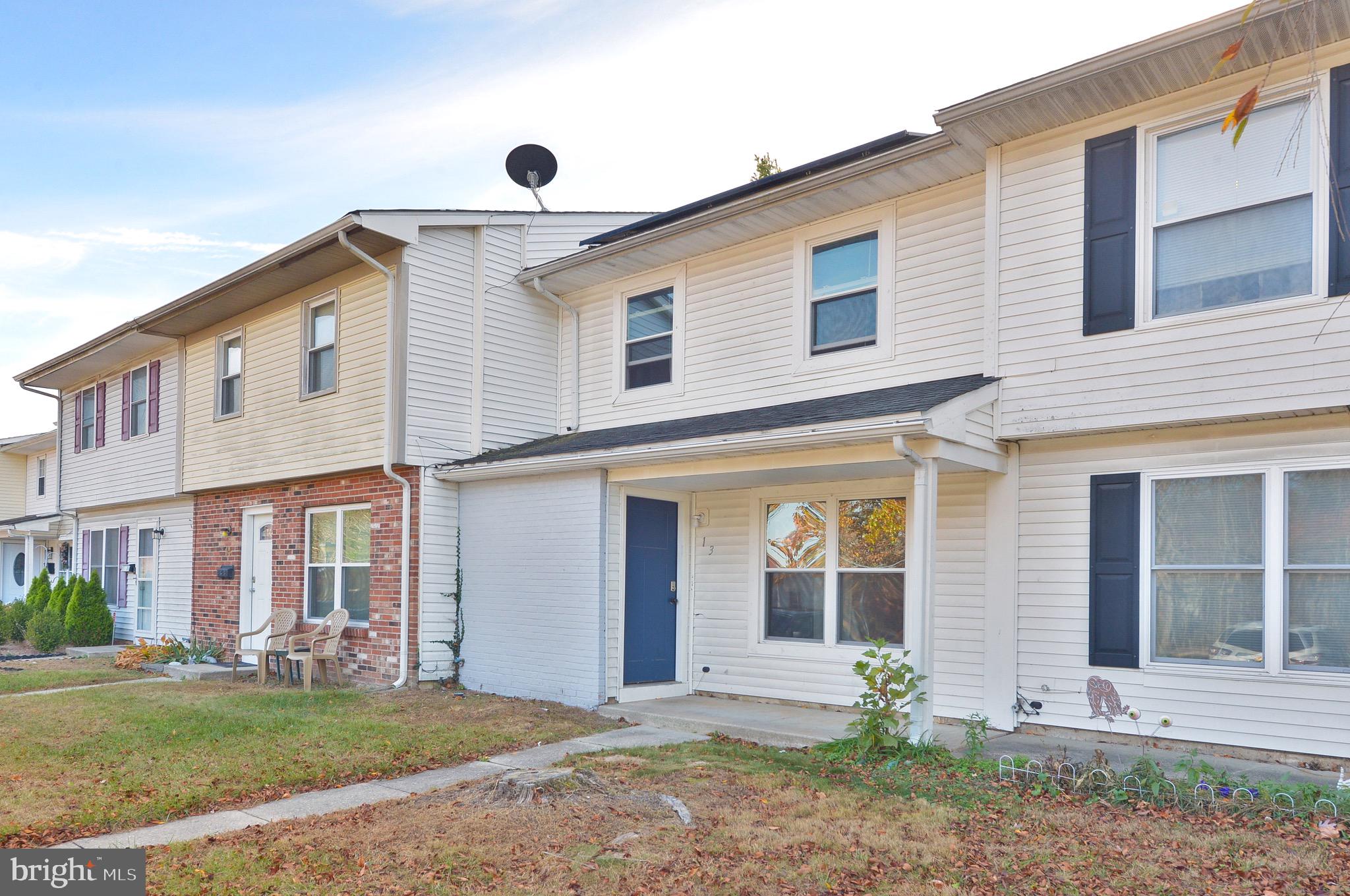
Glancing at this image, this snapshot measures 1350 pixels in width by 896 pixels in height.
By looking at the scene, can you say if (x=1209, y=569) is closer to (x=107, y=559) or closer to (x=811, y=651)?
(x=811, y=651)

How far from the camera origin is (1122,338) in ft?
23.5

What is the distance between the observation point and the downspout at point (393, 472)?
425 inches

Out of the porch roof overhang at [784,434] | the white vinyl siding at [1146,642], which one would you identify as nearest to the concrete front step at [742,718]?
the white vinyl siding at [1146,642]

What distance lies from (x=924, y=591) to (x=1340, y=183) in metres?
3.89

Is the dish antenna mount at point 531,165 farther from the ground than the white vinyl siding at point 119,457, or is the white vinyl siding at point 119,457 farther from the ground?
the dish antenna mount at point 531,165

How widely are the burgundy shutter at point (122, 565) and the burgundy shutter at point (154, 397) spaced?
8.50 feet

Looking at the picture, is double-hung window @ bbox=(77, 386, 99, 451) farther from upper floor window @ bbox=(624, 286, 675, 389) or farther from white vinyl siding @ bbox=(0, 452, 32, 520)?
upper floor window @ bbox=(624, 286, 675, 389)

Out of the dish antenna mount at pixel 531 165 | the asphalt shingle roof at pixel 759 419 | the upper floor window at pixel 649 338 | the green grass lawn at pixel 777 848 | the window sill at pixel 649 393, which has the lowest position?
the green grass lawn at pixel 777 848

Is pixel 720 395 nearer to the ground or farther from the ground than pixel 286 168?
nearer to the ground

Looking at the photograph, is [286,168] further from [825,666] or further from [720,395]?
[825,666]

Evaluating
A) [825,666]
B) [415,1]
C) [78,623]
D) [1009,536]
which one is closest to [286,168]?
[415,1]

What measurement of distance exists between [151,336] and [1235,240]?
15343mm

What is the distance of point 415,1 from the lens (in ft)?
38.4

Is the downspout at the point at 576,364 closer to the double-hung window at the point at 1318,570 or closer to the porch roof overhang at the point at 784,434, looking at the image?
the porch roof overhang at the point at 784,434
